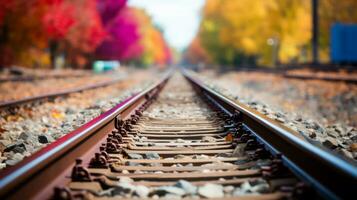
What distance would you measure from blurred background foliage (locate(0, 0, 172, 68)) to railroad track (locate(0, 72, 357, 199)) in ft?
56.9

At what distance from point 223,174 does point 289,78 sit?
65.2 ft

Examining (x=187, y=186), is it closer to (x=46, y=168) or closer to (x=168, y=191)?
(x=168, y=191)

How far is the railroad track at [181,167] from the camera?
2689 mm

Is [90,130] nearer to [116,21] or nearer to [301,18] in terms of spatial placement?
[301,18]

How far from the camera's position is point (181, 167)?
3.71 meters

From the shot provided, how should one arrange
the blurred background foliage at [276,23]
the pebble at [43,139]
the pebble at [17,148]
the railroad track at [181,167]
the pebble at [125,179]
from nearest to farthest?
the railroad track at [181,167] → the pebble at [125,179] → the pebble at [17,148] → the pebble at [43,139] → the blurred background foliage at [276,23]

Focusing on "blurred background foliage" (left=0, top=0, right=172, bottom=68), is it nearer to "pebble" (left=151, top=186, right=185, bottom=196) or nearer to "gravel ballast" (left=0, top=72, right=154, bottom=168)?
"gravel ballast" (left=0, top=72, right=154, bottom=168)


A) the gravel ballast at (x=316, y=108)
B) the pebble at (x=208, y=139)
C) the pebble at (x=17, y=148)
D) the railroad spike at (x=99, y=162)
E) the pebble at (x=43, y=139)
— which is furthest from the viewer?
the gravel ballast at (x=316, y=108)

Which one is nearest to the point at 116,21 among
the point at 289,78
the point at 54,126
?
the point at 289,78

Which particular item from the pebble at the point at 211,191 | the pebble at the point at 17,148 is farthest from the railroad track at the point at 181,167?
the pebble at the point at 17,148

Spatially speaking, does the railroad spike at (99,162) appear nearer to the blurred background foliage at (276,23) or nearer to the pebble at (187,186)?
the pebble at (187,186)

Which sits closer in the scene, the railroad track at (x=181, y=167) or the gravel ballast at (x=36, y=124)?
the railroad track at (x=181, y=167)

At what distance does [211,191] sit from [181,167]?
757 mm

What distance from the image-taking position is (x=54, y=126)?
23.3 feet
